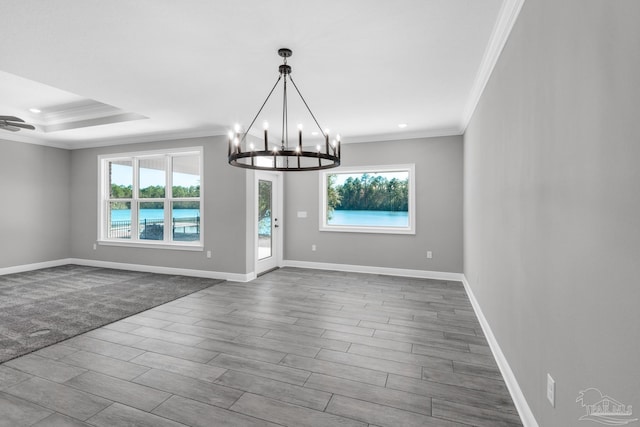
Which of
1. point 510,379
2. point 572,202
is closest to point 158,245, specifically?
point 510,379

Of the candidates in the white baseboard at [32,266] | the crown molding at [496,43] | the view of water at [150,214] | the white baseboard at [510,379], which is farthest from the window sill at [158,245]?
the crown molding at [496,43]

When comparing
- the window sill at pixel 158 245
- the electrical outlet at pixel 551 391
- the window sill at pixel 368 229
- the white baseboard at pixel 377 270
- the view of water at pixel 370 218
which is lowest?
the white baseboard at pixel 377 270

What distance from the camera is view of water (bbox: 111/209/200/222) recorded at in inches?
237

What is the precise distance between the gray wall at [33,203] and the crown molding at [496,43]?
25.6ft

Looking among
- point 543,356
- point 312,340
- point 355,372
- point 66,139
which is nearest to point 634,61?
point 543,356

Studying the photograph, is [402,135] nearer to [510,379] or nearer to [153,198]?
[510,379]

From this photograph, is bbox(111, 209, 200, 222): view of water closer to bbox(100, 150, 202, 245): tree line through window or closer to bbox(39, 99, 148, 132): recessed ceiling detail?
bbox(100, 150, 202, 245): tree line through window

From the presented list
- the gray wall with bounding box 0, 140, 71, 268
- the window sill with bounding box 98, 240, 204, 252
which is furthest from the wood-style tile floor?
the gray wall with bounding box 0, 140, 71, 268

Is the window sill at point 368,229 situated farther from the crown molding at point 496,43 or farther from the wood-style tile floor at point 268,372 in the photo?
the crown molding at point 496,43

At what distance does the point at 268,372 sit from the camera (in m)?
2.49

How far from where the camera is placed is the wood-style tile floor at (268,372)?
1.99 m

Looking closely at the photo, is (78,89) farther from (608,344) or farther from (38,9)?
(608,344)

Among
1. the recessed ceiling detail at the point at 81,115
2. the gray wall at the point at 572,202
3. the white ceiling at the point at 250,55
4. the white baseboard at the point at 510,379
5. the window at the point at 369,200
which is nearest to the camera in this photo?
the gray wall at the point at 572,202

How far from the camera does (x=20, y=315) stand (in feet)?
12.2
